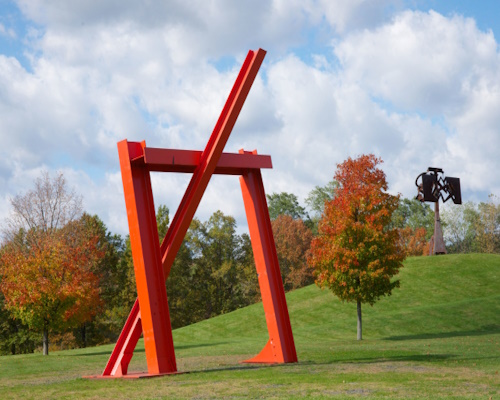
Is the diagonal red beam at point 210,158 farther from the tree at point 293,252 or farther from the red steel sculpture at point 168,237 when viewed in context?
the tree at point 293,252

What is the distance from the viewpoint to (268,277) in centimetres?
1697

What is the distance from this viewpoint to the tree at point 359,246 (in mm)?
30734

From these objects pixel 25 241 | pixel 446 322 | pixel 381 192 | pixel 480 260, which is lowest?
pixel 446 322

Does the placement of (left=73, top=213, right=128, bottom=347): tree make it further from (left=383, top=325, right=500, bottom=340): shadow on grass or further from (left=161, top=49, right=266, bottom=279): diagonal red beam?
(left=161, top=49, right=266, bottom=279): diagonal red beam

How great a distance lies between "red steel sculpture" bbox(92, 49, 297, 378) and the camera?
14.9 meters

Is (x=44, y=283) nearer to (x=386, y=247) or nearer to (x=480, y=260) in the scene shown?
(x=386, y=247)

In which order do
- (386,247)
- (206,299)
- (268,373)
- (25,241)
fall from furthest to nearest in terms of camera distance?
(206,299) → (25,241) → (386,247) → (268,373)

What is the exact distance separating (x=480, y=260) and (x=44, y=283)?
37490mm

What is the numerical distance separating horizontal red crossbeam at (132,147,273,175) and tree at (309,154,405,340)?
14114 mm

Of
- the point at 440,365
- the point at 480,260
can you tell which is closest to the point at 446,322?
the point at 480,260

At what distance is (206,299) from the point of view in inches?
2611

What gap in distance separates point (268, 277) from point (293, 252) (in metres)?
55.0

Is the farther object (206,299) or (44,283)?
(206,299)

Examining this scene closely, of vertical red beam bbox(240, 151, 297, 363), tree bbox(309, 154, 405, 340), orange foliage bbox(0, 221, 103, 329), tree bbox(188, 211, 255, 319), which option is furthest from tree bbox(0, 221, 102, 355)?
tree bbox(188, 211, 255, 319)
